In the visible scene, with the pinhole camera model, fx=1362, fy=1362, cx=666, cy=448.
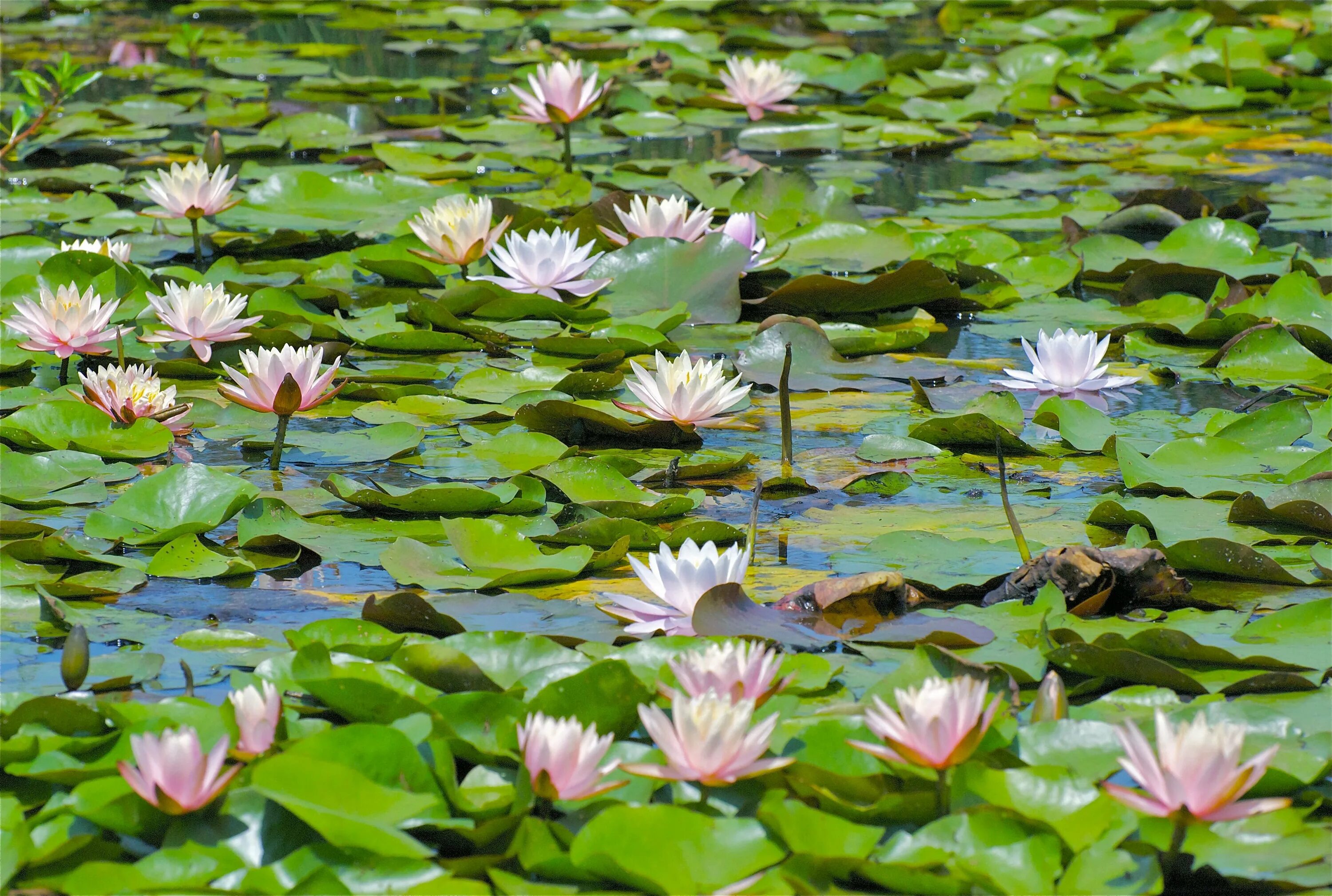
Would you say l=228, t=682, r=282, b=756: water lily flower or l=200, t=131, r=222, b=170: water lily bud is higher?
l=200, t=131, r=222, b=170: water lily bud

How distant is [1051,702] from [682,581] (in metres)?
0.55

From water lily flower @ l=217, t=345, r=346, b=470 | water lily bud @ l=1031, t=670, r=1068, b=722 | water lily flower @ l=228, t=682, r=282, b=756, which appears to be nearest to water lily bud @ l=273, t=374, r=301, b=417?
water lily flower @ l=217, t=345, r=346, b=470

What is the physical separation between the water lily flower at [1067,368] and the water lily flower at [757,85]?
9.92ft

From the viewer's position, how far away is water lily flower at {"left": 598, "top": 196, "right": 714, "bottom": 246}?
149 inches

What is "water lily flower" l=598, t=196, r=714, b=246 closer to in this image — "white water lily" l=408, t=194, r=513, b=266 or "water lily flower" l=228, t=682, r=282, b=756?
"white water lily" l=408, t=194, r=513, b=266

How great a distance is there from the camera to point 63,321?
300 centimetres

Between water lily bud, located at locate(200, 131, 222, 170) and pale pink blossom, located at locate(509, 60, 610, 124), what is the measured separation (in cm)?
103

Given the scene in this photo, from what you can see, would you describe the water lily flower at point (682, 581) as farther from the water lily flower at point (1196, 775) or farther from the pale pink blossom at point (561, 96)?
the pale pink blossom at point (561, 96)

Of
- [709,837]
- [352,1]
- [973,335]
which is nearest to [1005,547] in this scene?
[709,837]

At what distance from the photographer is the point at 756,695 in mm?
1666

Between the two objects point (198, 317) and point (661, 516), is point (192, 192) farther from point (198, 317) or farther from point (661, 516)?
point (661, 516)

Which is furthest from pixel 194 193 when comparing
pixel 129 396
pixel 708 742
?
pixel 708 742

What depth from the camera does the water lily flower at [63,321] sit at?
299 centimetres

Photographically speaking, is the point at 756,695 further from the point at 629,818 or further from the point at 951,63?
the point at 951,63
